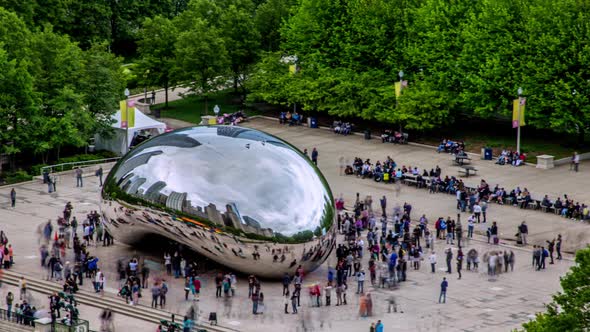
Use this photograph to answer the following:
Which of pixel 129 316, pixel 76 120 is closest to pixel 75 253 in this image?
pixel 129 316

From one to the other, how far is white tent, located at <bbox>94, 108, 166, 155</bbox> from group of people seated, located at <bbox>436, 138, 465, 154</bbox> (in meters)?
16.7

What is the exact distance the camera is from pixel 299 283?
2253 inches

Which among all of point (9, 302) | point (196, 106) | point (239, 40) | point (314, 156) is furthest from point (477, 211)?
point (239, 40)

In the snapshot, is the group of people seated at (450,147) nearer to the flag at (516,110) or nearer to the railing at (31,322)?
the flag at (516,110)

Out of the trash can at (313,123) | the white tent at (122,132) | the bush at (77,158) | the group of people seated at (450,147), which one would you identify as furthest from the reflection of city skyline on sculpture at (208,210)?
the trash can at (313,123)

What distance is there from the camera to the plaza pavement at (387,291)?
181 feet

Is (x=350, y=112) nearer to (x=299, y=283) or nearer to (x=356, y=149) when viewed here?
(x=356, y=149)

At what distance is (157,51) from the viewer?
343 feet

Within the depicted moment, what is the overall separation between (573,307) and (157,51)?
210 feet

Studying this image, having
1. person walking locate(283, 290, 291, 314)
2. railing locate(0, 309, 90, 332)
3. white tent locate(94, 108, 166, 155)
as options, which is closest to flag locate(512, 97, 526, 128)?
white tent locate(94, 108, 166, 155)

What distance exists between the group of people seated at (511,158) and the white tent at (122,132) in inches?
813

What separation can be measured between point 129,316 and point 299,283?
6.50 meters

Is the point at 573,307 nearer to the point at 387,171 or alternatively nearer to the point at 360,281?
the point at 360,281

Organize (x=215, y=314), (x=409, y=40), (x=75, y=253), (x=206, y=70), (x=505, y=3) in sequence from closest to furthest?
(x=215, y=314)
(x=75, y=253)
(x=505, y=3)
(x=409, y=40)
(x=206, y=70)
